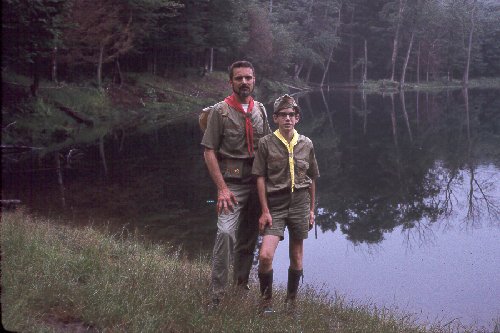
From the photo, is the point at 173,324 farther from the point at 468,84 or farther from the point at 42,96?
the point at 468,84

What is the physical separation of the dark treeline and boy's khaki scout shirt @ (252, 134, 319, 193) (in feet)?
37.1

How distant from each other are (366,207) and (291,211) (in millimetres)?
8372

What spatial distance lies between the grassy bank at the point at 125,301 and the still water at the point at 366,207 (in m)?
1.67

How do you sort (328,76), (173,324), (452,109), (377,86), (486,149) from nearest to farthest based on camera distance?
(173,324) → (486,149) → (452,109) → (377,86) → (328,76)

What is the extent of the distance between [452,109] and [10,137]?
3011 cm

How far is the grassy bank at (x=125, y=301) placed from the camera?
4.51 metres

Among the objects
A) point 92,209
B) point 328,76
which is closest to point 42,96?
point 92,209

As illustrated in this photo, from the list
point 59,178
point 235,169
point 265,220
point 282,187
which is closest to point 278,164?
point 282,187

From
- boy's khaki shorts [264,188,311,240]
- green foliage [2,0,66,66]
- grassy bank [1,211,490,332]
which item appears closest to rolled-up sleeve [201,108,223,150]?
boy's khaki shorts [264,188,311,240]

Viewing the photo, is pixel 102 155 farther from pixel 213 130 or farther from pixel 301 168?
pixel 301 168

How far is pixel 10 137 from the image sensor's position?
1925 centimetres

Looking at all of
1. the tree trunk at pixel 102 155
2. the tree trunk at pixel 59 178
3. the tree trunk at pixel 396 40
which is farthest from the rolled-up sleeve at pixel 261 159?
the tree trunk at pixel 396 40

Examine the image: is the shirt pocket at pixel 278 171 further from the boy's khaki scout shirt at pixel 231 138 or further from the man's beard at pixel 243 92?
the man's beard at pixel 243 92

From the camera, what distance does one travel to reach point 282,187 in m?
5.46
